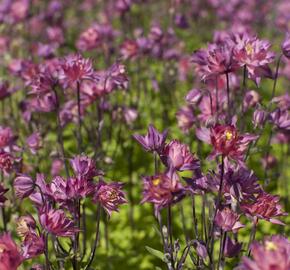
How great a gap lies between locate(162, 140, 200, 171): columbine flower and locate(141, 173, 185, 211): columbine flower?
7.1 inches

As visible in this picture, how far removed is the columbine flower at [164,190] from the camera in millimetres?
2527

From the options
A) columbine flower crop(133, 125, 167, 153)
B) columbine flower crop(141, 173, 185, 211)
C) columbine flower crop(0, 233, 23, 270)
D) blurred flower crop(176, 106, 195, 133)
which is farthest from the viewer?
blurred flower crop(176, 106, 195, 133)

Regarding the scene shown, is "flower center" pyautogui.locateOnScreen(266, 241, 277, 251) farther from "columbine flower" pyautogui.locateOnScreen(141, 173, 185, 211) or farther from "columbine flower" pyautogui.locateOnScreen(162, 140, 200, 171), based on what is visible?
"columbine flower" pyautogui.locateOnScreen(162, 140, 200, 171)

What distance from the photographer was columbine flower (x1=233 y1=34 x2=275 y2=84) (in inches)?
129

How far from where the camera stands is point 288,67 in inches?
239

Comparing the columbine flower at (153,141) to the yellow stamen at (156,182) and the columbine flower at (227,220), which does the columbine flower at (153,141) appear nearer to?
the yellow stamen at (156,182)

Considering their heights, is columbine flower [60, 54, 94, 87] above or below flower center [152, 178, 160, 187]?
above

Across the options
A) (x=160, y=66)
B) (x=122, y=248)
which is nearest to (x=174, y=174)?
(x=122, y=248)

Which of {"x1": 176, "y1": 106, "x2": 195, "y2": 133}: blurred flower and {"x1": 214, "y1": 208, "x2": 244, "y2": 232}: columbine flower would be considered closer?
{"x1": 214, "y1": 208, "x2": 244, "y2": 232}: columbine flower

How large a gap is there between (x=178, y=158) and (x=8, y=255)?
93 centimetres

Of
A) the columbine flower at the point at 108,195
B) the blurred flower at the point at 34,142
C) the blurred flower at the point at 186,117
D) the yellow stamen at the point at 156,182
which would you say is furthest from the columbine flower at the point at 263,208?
the blurred flower at the point at 34,142

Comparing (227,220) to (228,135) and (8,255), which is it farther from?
(8,255)

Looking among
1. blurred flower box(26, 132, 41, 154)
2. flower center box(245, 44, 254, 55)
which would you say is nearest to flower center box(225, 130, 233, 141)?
flower center box(245, 44, 254, 55)

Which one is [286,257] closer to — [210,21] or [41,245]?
[41,245]
